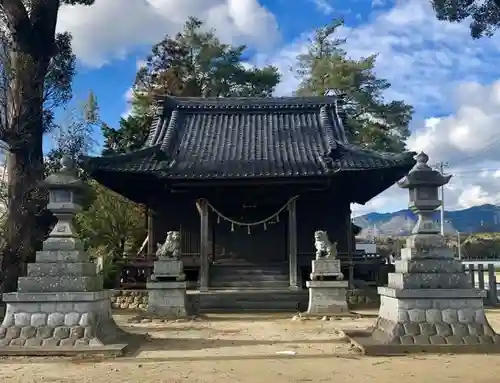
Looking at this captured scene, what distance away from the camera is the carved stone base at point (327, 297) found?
15.8 meters

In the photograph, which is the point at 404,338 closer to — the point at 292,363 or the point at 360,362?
the point at 360,362

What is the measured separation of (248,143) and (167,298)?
23.8ft

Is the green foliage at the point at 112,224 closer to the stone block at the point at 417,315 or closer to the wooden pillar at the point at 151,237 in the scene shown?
the wooden pillar at the point at 151,237

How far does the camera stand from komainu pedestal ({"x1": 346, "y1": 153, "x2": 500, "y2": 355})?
8992mm

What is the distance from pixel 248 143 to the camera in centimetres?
2073

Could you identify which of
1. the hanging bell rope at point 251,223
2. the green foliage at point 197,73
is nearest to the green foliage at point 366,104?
the green foliage at point 197,73

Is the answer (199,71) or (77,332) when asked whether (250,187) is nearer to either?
(77,332)

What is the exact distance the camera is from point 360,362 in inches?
324

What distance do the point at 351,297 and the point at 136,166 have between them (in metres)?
7.96

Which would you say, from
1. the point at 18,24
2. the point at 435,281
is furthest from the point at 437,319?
the point at 18,24

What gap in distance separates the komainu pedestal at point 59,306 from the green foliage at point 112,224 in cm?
1605

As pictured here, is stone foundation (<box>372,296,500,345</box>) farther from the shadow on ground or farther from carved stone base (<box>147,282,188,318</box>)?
carved stone base (<box>147,282,188,318</box>)

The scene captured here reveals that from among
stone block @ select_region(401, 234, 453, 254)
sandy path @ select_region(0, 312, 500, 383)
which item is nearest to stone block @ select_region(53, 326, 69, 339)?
sandy path @ select_region(0, 312, 500, 383)

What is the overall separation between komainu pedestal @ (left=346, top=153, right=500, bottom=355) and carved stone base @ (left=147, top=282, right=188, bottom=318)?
6731 millimetres
